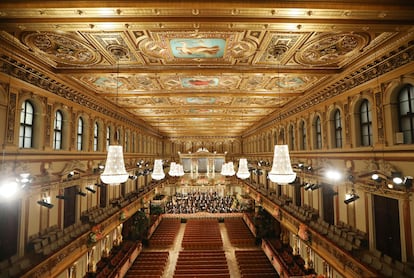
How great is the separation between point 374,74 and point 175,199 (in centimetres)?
2971

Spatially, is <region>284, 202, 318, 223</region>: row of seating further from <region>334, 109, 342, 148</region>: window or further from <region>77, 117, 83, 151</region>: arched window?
<region>77, 117, 83, 151</region>: arched window

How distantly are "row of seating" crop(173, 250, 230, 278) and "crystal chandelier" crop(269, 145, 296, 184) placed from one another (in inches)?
387

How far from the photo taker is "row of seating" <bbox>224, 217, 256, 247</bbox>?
20.1 m

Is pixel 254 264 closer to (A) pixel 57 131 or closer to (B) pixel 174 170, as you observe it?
(B) pixel 174 170

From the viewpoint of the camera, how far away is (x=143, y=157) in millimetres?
22469

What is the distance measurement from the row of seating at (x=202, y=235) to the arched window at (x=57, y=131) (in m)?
13.4

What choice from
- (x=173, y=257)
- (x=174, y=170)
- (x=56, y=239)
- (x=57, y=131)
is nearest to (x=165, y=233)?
(x=173, y=257)

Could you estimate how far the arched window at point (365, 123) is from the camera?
8.09 metres

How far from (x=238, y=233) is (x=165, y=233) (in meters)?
A: 7.25

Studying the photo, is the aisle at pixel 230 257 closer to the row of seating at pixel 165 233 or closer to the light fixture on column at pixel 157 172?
the row of seating at pixel 165 233

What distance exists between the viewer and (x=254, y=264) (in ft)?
50.7

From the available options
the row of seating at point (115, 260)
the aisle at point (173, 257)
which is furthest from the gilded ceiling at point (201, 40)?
the aisle at point (173, 257)

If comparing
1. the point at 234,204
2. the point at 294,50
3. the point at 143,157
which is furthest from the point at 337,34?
the point at 234,204

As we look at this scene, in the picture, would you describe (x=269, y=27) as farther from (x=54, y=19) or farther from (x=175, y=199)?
(x=175, y=199)
